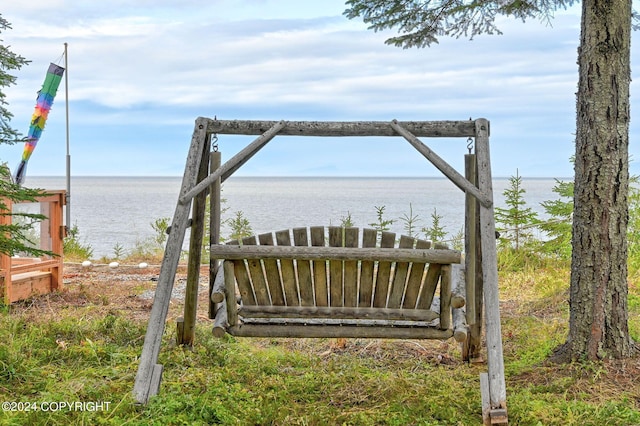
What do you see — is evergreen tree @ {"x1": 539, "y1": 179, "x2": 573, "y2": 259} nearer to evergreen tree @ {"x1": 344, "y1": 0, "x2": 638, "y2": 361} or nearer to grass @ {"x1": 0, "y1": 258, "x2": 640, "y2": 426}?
grass @ {"x1": 0, "y1": 258, "x2": 640, "y2": 426}

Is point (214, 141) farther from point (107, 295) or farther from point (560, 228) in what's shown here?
point (560, 228)

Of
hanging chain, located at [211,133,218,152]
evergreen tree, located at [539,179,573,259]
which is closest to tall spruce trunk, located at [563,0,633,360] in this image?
hanging chain, located at [211,133,218,152]

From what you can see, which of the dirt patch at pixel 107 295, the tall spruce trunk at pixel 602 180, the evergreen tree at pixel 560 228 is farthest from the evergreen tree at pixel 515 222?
the tall spruce trunk at pixel 602 180

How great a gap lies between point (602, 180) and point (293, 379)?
2908 mm

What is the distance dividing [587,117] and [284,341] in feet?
11.6

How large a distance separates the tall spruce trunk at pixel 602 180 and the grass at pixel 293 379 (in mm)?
330

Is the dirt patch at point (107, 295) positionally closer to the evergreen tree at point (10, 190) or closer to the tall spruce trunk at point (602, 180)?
the evergreen tree at point (10, 190)

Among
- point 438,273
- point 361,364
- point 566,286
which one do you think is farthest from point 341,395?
point 566,286

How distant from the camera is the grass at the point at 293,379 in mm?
4215

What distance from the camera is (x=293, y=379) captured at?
5.04 meters

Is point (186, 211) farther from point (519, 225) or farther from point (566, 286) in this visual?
point (519, 225)

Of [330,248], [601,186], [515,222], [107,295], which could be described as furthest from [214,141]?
[515,222]

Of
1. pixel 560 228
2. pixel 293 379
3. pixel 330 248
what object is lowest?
pixel 293 379

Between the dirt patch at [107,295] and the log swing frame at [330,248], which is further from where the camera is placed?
the dirt patch at [107,295]
